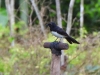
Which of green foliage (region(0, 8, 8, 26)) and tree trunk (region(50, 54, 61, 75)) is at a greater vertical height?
tree trunk (region(50, 54, 61, 75))

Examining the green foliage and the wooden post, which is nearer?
the wooden post

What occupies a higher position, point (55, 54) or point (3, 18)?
point (55, 54)

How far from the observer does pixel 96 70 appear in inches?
285

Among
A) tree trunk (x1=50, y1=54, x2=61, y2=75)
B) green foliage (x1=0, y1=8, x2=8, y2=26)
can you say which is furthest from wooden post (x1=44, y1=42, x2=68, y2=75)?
green foliage (x1=0, y1=8, x2=8, y2=26)

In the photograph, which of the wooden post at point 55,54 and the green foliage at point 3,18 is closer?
the wooden post at point 55,54

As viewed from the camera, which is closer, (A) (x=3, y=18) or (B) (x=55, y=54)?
(B) (x=55, y=54)

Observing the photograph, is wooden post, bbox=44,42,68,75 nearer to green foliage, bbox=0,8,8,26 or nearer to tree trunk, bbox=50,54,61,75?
tree trunk, bbox=50,54,61,75

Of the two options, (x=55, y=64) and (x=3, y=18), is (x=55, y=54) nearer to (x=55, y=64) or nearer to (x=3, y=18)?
(x=55, y=64)

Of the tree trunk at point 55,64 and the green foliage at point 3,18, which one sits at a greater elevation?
the tree trunk at point 55,64

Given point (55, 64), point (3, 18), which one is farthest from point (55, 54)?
point (3, 18)

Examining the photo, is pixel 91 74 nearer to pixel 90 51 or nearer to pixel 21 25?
pixel 90 51

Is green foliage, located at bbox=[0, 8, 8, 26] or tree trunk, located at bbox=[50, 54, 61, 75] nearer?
tree trunk, located at bbox=[50, 54, 61, 75]

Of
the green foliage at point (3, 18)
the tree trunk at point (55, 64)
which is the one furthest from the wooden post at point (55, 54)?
the green foliage at point (3, 18)

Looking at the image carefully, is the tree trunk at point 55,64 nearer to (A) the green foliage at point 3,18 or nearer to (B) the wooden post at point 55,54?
(B) the wooden post at point 55,54
